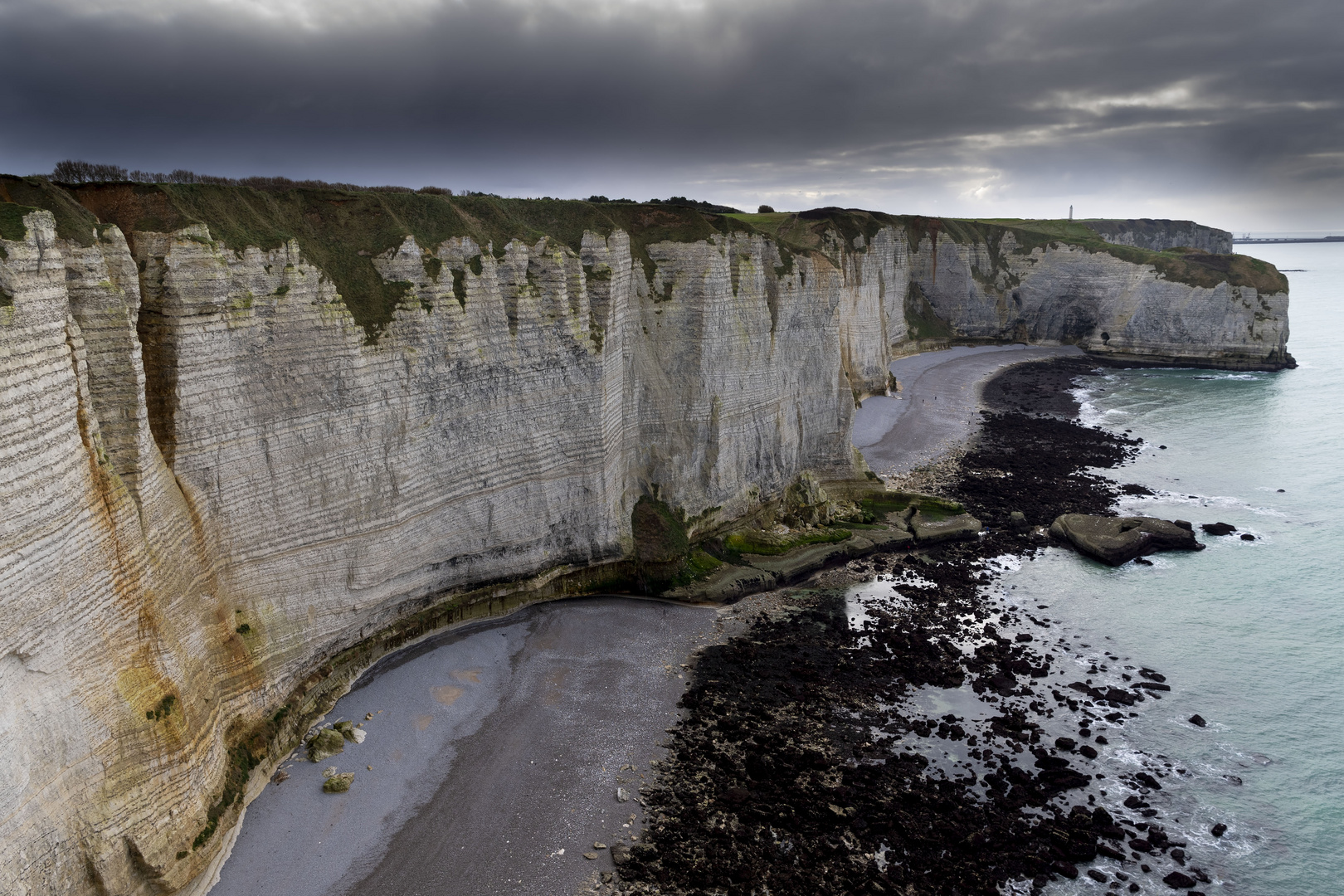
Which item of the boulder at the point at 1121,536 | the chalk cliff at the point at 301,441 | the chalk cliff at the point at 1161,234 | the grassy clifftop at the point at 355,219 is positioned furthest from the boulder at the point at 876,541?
the chalk cliff at the point at 1161,234

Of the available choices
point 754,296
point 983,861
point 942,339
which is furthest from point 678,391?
point 942,339

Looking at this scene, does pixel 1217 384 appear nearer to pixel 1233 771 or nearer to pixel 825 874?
pixel 1233 771

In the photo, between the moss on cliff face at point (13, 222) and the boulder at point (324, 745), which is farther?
the boulder at point (324, 745)

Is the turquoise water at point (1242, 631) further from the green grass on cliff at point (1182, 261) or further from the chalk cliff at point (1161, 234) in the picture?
the chalk cliff at point (1161, 234)

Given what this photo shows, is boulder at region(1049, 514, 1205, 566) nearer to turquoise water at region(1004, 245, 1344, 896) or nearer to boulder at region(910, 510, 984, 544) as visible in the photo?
turquoise water at region(1004, 245, 1344, 896)

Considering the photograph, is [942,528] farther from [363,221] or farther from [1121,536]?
[363,221]

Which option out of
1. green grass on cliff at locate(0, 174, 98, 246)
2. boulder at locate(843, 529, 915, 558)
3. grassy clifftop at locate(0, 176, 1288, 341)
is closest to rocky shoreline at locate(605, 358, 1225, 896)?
boulder at locate(843, 529, 915, 558)

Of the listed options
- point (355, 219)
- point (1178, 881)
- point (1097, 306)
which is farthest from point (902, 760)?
point (1097, 306)

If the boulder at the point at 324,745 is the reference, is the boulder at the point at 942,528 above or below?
above
